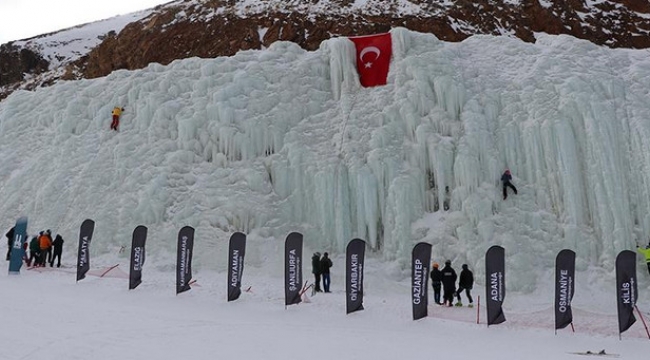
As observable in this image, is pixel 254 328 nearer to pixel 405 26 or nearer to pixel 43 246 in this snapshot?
pixel 43 246

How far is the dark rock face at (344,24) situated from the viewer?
3353 centimetres

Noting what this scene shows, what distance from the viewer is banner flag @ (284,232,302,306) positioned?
13305mm

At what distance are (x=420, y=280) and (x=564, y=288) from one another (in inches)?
112

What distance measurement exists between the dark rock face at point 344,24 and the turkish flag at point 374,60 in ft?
41.4

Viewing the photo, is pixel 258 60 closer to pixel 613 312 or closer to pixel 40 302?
pixel 40 302

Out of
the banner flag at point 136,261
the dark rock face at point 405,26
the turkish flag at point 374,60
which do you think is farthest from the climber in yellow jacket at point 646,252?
Answer: the dark rock face at point 405,26

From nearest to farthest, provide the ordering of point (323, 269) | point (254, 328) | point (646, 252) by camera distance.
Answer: point (254, 328) < point (323, 269) < point (646, 252)

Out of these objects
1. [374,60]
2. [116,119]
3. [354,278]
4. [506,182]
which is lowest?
[354,278]

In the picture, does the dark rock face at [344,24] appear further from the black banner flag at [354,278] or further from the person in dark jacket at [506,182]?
the black banner flag at [354,278]

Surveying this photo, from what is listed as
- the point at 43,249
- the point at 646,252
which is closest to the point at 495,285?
the point at 646,252

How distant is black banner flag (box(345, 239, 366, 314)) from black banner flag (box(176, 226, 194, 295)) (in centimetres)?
395

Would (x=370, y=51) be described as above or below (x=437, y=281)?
above

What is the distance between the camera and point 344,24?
34969 millimetres

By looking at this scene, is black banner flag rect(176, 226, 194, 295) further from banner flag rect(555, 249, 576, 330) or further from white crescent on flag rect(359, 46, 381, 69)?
white crescent on flag rect(359, 46, 381, 69)
